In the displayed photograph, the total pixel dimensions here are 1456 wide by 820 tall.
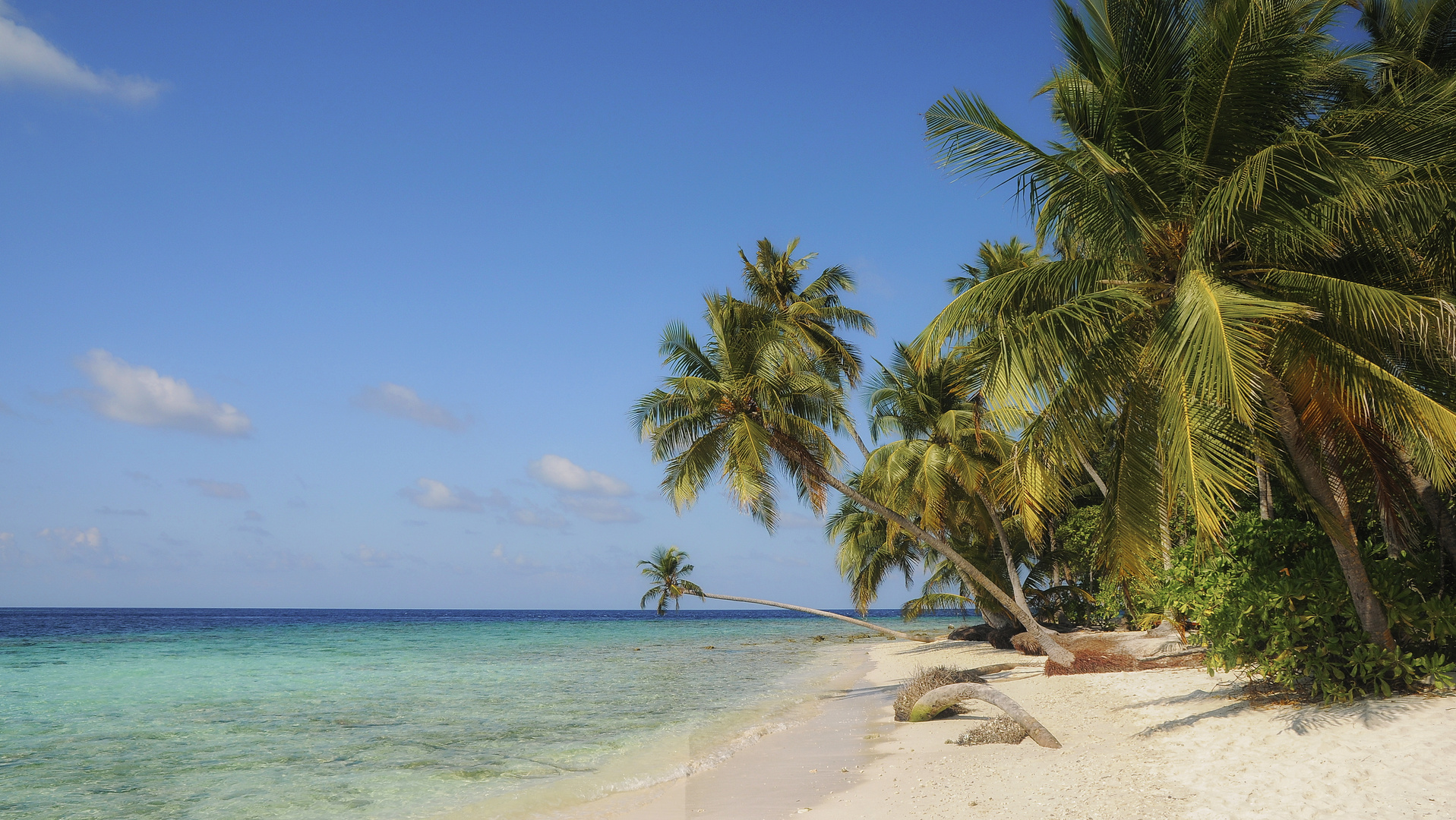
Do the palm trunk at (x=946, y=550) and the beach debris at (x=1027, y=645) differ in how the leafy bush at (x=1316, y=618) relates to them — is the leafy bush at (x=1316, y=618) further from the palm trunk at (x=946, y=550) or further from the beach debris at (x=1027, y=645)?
the beach debris at (x=1027, y=645)

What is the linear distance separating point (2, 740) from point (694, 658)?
66.4 ft

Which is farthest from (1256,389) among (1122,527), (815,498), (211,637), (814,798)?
(211,637)

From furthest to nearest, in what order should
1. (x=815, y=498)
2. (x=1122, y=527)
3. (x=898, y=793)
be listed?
(x=815, y=498)
(x=1122, y=527)
(x=898, y=793)

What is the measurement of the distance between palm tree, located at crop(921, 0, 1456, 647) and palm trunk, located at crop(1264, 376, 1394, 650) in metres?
0.02

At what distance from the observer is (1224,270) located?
674 centimetres

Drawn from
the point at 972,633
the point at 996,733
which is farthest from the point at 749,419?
the point at 972,633

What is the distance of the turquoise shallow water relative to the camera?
330 inches

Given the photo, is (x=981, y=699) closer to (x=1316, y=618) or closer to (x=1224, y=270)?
(x=1316, y=618)

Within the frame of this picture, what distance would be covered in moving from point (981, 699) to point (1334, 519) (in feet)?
15.9

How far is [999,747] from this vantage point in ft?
26.5

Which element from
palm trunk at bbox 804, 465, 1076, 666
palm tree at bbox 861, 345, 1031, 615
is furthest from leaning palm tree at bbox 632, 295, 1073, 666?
palm tree at bbox 861, 345, 1031, 615

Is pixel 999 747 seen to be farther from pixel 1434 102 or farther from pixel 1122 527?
pixel 1434 102

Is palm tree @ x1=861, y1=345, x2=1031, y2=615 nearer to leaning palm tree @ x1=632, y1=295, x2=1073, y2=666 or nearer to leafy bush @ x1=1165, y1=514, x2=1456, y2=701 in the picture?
leaning palm tree @ x1=632, y1=295, x2=1073, y2=666

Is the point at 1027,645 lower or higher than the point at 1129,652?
lower
